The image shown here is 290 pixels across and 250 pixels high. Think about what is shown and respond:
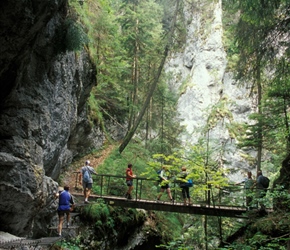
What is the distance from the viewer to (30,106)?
7.94m

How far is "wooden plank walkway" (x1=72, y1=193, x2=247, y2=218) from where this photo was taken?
10.5 m

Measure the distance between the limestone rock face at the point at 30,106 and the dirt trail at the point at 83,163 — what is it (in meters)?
3.61

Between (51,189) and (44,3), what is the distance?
4.89 meters

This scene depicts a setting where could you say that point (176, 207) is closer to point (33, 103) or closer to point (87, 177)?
point (87, 177)

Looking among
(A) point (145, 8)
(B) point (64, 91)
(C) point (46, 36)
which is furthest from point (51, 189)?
(A) point (145, 8)

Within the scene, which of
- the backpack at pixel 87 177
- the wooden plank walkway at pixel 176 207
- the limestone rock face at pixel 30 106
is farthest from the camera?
the wooden plank walkway at pixel 176 207

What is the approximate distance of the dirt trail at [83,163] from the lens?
13470 millimetres

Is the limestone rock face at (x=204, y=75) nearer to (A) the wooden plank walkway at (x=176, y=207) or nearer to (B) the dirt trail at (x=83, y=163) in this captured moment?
(B) the dirt trail at (x=83, y=163)

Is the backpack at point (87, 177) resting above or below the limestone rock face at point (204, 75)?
below

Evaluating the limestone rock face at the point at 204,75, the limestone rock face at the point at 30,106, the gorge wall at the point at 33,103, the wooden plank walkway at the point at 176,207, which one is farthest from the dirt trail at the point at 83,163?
the limestone rock face at the point at 204,75

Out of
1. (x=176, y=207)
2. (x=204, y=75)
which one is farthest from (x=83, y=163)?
(x=204, y=75)

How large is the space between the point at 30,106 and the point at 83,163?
8.13m

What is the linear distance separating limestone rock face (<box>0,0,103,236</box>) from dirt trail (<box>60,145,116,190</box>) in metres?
3.61

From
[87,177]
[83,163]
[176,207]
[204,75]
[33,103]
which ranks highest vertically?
[204,75]
